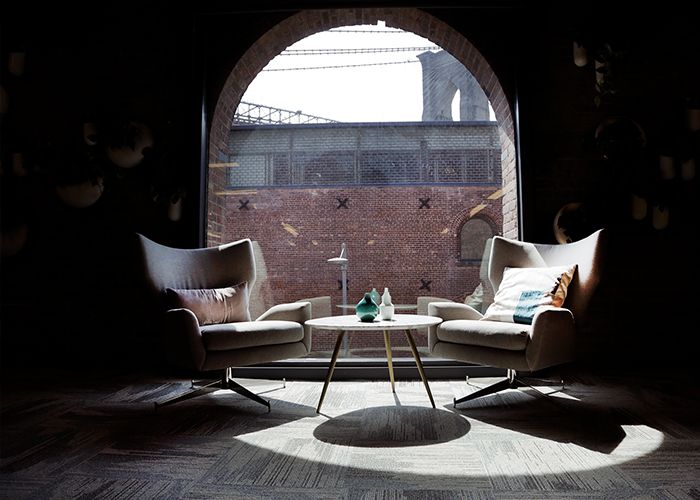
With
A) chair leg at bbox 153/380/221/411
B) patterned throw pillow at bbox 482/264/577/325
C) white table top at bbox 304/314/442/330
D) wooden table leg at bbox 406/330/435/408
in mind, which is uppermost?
patterned throw pillow at bbox 482/264/577/325

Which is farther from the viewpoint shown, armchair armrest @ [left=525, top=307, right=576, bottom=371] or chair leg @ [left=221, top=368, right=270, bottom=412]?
chair leg @ [left=221, top=368, right=270, bottom=412]

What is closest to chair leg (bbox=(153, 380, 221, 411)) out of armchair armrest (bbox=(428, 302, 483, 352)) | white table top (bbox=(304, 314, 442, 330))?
white table top (bbox=(304, 314, 442, 330))

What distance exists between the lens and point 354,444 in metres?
2.21

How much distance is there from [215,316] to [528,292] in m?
1.82

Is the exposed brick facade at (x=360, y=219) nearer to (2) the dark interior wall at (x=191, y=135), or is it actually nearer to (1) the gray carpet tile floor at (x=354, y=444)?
(2) the dark interior wall at (x=191, y=135)

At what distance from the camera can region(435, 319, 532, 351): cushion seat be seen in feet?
8.52

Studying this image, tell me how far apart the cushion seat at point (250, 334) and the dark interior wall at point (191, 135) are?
48.6 inches

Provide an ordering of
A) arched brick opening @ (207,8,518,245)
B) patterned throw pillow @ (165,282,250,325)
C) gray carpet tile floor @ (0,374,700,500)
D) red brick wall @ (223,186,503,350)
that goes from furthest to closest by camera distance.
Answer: red brick wall @ (223,186,503,350) → arched brick opening @ (207,8,518,245) → patterned throw pillow @ (165,282,250,325) → gray carpet tile floor @ (0,374,700,500)

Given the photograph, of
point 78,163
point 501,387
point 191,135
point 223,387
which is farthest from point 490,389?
point 78,163

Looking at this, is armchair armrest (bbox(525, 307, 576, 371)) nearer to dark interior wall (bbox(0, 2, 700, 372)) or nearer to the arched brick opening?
dark interior wall (bbox(0, 2, 700, 372))

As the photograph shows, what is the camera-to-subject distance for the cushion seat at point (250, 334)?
2.72 m

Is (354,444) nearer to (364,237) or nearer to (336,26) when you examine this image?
(336,26)

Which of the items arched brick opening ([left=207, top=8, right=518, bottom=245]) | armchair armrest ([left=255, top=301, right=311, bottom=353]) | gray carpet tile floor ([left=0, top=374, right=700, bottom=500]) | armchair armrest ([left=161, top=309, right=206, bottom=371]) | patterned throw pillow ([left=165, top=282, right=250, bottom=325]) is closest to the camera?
gray carpet tile floor ([left=0, top=374, right=700, bottom=500])

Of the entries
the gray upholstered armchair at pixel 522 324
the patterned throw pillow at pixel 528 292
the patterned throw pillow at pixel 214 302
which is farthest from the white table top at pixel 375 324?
the patterned throw pillow at pixel 214 302
